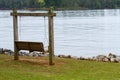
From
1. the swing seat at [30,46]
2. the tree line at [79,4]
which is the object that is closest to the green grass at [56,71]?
the swing seat at [30,46]

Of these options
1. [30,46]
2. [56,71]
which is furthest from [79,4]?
[56,71]

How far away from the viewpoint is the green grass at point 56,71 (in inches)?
542

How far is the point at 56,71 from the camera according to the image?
1544cm

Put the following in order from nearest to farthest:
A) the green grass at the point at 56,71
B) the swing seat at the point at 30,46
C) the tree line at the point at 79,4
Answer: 1. the green grass at the point at 56,71
2. the swing seat at the point at 30,46
3. the tree line at the point at 79,4

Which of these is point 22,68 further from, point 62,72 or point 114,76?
point 114,76

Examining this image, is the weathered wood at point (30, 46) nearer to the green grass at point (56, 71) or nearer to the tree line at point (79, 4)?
the green grass at point (56, 71)

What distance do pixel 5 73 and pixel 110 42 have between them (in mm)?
36112

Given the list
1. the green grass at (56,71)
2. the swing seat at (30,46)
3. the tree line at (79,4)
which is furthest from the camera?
the tree line at (79,4)

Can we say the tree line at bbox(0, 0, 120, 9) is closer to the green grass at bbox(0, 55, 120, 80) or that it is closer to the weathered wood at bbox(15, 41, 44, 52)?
the weathered wood at bbox(15, 41, 44, 52)

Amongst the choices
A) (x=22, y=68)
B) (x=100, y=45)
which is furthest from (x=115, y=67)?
(x=100, y=45)

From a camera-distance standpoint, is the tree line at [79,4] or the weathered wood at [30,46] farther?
the tree line at [79,4]

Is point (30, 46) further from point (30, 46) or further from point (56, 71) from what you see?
point (56, 71)

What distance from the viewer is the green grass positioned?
13.8m

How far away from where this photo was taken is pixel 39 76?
1377 centimetres
